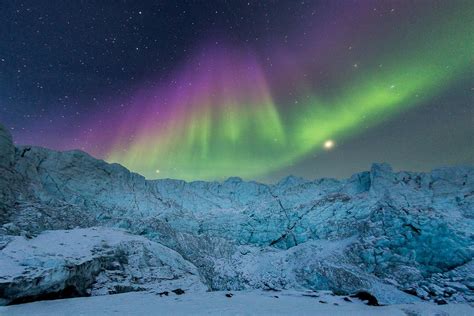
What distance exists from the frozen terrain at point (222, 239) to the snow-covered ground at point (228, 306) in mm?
370

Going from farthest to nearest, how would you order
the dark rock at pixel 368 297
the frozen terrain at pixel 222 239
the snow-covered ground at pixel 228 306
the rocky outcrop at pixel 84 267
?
the frozen terrain at pixel 222 239, the rocky outcrop at pixel 84 267, the dark rock at pixel 368 297, the snow-covered ground at pixel 228 306

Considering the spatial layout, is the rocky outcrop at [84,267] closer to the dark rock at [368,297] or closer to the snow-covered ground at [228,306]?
the snow-covered ground at [228,306]

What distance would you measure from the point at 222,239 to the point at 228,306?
93555 millimetres

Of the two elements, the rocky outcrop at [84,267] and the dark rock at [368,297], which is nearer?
the dark rock at [368,297]

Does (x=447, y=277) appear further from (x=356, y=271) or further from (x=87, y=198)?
(x=87, y=198)

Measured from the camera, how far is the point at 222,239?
102 m

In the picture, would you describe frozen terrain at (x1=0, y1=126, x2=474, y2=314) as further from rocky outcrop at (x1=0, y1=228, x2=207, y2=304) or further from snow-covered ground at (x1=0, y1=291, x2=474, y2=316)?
snow-covered ground at (x1=0, y1=291, x2=474, y2=316)

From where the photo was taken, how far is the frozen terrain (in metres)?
26.7

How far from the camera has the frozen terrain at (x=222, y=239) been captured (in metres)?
26.7

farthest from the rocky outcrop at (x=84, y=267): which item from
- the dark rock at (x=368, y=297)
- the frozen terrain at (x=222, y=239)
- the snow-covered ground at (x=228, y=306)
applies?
the dark rock at (x=368, y=297)

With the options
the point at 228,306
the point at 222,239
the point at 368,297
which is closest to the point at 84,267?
the point at 228,306

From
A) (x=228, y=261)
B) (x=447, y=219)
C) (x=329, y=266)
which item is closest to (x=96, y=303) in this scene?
(x=329, y=266)

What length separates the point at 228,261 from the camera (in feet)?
298

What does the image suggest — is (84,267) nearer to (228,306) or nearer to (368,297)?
(228,306)
